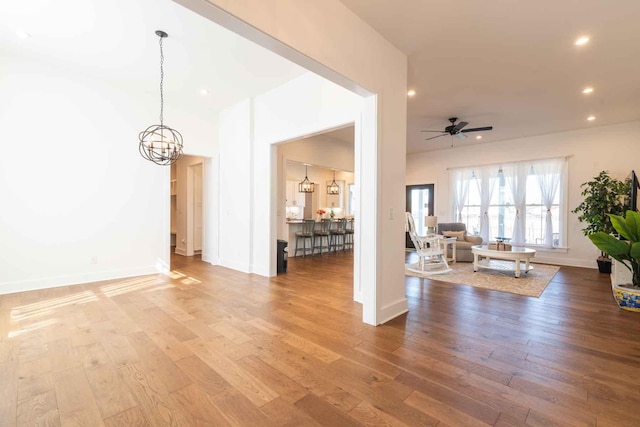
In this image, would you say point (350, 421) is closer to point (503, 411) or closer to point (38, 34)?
point (503, 411)

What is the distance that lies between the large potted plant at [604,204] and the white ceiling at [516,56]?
1310mm

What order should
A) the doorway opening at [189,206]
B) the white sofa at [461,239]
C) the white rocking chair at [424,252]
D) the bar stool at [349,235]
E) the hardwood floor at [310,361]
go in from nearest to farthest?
the hardwood floor at [310,361] → the white rocking chair at [424,252] → the white sofa at [461,239] → the doorway opening at [189,206] → the bar stool at [349,235]

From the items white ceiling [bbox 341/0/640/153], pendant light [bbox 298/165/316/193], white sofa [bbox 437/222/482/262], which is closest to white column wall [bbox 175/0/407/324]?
white ceiling [bbox 341/0/640/153]

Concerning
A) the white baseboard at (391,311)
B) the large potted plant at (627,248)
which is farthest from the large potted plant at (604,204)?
the white baseboard at (391,311)

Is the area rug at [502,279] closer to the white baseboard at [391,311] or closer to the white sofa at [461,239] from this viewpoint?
the white sofa at [461,239]

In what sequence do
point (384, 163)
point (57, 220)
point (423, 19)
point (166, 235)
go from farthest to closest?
1. point (166, 235)
2. point (57, 220)
3. point (384, 163)
4. point (423, 19)

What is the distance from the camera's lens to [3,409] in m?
1.66

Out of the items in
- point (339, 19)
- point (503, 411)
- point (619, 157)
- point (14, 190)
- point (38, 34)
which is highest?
point (38, 34)

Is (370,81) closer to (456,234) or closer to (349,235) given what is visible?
(456,234)

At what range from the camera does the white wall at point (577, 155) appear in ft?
19.4

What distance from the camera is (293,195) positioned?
353 inches

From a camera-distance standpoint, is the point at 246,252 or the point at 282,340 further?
the point at 246,252

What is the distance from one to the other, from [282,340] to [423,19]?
3357 mm

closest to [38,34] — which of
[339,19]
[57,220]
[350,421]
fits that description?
[57,220]
